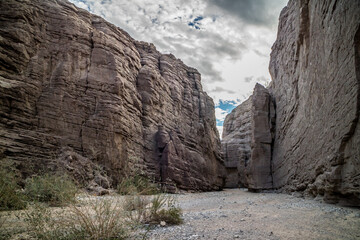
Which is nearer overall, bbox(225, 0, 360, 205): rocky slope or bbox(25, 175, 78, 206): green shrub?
bbox(25, 175, 78, 206): green shrub

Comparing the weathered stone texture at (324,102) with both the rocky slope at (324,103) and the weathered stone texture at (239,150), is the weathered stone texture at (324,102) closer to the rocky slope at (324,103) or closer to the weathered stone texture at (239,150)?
the rocky slope at (324,103)

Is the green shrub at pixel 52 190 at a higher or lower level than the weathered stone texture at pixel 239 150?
lower

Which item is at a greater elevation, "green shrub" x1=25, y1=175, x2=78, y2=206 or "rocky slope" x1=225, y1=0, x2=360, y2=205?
"rocky slope" x1=225, y1=0, x2=360, y2=205

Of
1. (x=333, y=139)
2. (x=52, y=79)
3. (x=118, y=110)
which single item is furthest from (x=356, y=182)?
(x=52, y=79)

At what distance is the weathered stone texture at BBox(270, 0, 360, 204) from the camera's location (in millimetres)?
5238

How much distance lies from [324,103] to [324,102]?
3 cm

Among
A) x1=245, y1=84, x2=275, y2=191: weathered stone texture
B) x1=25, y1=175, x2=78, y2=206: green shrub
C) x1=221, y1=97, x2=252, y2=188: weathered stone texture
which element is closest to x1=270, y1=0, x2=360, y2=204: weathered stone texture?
x1=245, y1=84, x2=275, y2=191: weathered stone texture

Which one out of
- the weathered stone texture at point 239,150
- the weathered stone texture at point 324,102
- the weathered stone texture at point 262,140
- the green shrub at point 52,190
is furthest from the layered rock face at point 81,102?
the weathered stone texture at point 239,150

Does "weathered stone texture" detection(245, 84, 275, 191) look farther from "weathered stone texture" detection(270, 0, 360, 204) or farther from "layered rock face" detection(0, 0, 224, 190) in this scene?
"layered rock face" detection(0, 0, 224, 190)

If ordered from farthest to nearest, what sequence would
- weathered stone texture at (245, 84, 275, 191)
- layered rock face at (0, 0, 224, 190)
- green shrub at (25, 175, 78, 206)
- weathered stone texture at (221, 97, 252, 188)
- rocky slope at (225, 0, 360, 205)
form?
weathered stone texture at (221, 97, 252, 188)
weathered stone texture at (245, 84, 275, 191)
layered rock face at (0, 0, 224, 190)
rocky slope at (225, 0, 360, 205)
green shrub at (25, 175, 78, 206)

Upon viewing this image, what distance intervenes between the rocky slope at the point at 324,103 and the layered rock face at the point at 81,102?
6715 millimetres

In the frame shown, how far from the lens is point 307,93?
952cm

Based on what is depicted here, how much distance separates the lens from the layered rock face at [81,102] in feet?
40.8

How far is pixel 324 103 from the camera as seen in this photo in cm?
713
